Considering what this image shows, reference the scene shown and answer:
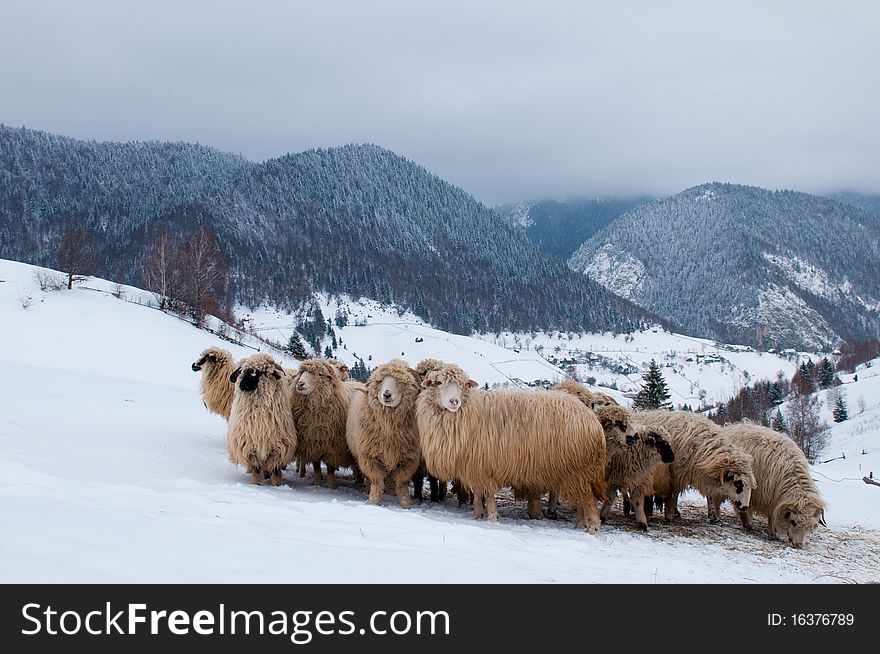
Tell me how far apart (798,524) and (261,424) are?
28.7 feet

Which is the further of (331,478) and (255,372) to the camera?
(331,478)

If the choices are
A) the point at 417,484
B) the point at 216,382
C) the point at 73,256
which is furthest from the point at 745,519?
the point at 73,256

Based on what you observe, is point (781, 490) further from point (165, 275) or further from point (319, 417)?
point (165, 275)

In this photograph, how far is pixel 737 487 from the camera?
9227mm

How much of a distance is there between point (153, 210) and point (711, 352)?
185 metres

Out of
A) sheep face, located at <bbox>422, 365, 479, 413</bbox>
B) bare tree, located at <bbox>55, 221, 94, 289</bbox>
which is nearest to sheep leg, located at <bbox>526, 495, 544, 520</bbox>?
sheep face, located at <bbox>422, 365, 479, 413</bbox>

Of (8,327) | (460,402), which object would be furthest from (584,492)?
(8,327)

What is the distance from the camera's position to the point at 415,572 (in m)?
4.71

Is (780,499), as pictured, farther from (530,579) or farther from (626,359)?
(626,359)

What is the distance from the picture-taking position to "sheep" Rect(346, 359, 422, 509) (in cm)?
926

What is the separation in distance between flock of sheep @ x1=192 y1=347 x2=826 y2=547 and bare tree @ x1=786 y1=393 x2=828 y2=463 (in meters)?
35.9

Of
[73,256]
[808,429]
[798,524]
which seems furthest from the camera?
[808,429]

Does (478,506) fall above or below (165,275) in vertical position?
below

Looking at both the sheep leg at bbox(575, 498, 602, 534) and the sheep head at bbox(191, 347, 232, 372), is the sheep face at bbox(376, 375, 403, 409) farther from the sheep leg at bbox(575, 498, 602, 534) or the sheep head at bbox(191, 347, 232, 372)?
the sheep head at bbox(191, 347, 232, 372)
